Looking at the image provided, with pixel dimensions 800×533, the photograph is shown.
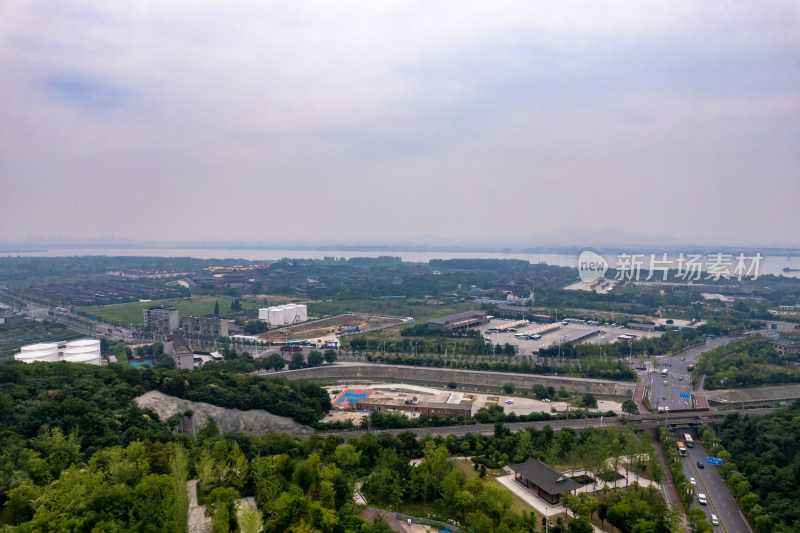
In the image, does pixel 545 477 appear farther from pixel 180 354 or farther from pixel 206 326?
pixel 206 326

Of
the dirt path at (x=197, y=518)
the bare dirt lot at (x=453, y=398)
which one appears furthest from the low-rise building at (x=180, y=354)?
the dirt path at (x=197, y=518)

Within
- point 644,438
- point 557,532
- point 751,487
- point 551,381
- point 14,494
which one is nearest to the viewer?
point 14,494

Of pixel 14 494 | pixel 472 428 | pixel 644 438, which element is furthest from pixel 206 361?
pixel 644 438

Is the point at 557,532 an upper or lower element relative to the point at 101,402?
lower

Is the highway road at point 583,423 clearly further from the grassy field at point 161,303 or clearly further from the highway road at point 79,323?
the grassy field at point 161,303

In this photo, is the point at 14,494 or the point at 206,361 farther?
the point at 206,361

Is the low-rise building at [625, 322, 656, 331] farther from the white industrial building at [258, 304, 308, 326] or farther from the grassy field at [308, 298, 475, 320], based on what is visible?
the white industrial building at [258, 304, 308, 326]

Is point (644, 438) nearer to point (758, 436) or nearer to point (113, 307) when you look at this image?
point (758, 436)
